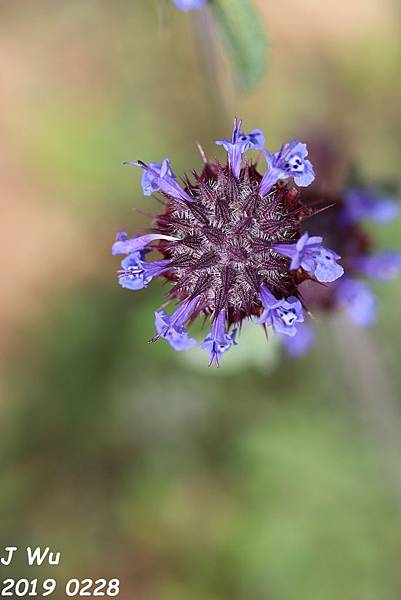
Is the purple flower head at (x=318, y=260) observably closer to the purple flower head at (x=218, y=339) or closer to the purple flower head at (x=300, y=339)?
the purple flower head at (x=218, y=339)

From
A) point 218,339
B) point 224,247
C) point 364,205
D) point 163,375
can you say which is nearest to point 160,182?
point 224,247

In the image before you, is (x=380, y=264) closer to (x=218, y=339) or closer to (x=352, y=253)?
(x=352, y=253)

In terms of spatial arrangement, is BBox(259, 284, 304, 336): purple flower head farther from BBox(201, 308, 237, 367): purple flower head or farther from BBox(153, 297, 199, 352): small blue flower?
BBox(153, 297, 199, 352): small blue flower

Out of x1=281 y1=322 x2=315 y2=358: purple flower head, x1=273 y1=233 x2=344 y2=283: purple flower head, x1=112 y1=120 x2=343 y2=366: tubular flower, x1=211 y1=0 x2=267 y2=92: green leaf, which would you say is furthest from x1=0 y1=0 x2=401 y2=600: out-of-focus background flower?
x1=273 y1=233 x2=344 y2=283: purple flower head

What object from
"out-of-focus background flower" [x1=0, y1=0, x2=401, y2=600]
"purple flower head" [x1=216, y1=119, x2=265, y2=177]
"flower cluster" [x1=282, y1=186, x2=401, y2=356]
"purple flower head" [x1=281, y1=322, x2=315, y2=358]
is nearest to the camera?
"purple flower head" [x1=216, y1=119, x2=265, y2=177]

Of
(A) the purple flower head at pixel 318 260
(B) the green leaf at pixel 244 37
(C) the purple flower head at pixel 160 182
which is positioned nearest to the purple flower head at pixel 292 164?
(A) the purple flower head at pixel 318 260

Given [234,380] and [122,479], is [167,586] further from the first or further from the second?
[234,380]
